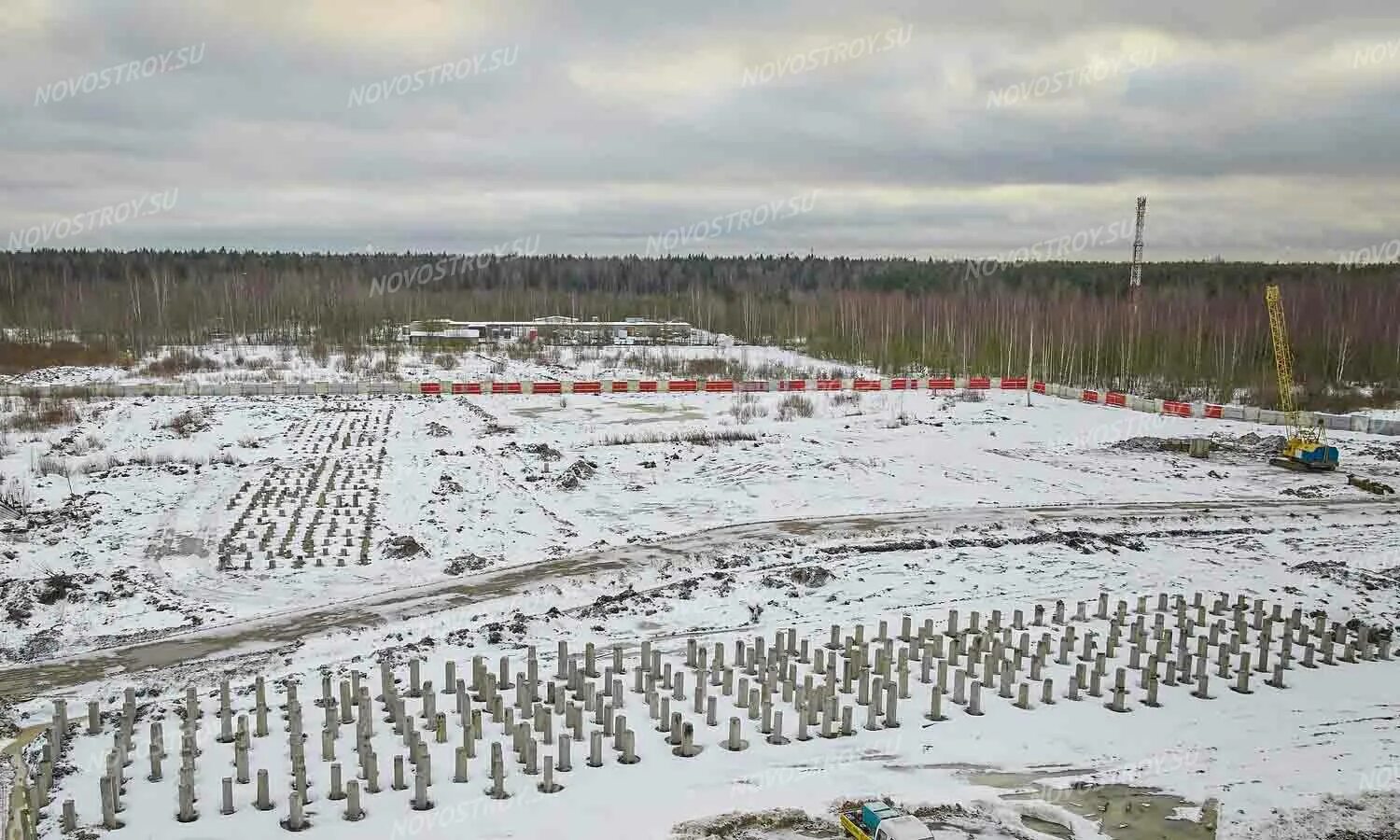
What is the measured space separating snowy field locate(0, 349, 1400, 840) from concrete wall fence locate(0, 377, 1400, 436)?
19.1 feet

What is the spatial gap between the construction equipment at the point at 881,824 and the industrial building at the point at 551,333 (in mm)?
80462

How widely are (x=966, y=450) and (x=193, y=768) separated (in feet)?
103

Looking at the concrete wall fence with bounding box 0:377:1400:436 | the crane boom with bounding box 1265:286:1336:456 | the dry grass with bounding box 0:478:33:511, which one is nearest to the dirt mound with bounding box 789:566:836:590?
the dry grass with bounding box 0:478:33:511

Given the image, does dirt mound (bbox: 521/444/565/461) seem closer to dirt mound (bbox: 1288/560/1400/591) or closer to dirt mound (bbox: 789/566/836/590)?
dirt mound (bbox: 789/566/836/590)

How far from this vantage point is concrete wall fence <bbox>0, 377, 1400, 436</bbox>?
157 feet

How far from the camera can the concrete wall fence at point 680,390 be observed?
1885 inches

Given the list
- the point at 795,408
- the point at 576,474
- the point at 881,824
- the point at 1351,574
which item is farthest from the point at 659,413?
the point at 881,824

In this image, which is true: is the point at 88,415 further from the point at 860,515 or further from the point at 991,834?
the point at 991,834

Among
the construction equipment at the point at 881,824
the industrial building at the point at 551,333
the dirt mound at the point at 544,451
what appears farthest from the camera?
the industrial building at the point at 551,333

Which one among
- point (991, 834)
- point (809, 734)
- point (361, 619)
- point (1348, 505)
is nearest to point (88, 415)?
point (361, 619)

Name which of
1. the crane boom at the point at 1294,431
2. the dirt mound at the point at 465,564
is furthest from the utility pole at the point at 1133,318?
the dirt mound at the point at 465,564

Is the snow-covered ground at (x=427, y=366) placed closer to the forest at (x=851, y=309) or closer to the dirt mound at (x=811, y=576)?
the forest at (x=851, y=309)

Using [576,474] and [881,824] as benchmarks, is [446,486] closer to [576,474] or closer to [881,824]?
[576,474]

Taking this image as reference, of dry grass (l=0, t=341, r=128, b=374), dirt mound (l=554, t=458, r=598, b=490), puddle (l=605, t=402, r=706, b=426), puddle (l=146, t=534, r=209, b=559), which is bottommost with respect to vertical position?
puddle (l=146, t=534, r=209, b=559)
